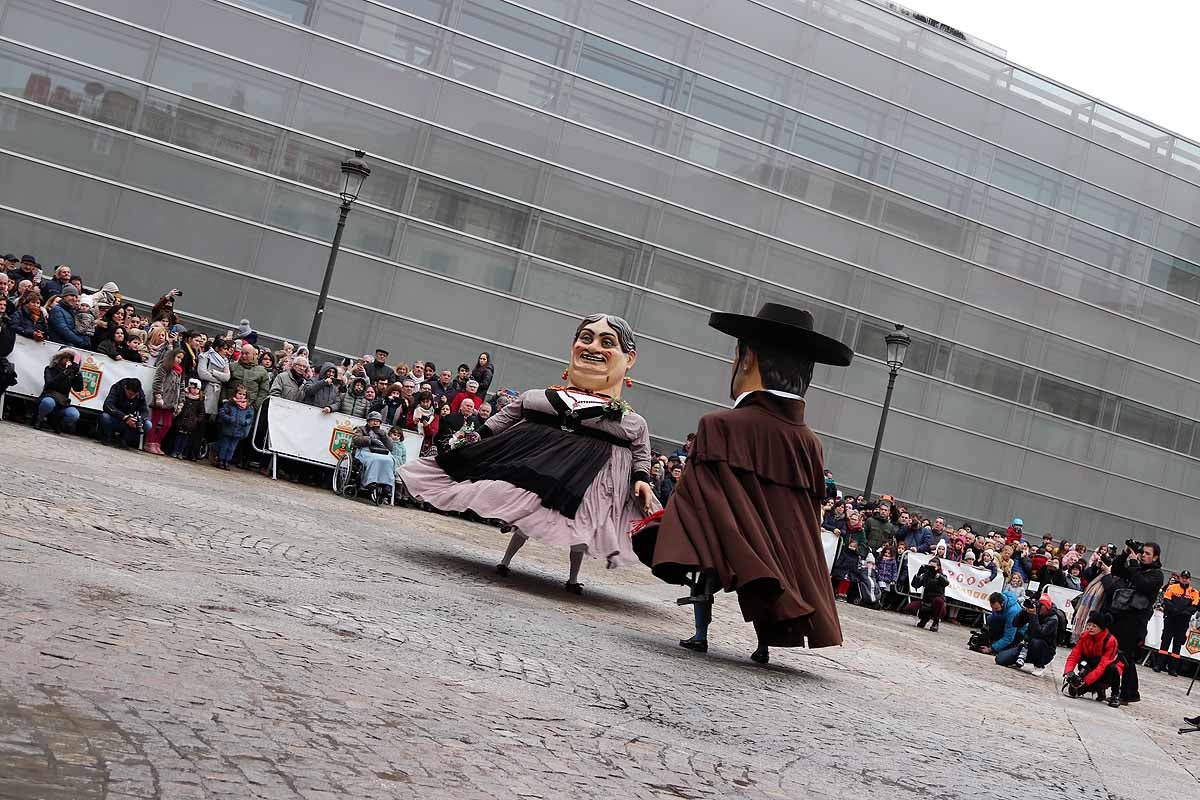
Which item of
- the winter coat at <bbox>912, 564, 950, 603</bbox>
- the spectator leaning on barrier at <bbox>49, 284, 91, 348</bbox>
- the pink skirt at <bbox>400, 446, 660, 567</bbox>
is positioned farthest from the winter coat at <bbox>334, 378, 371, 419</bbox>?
the winter coat at <bbox>912, 564, 950, 603</bbox>

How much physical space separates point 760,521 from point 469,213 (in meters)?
20.7

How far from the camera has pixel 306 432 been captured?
1808 centimetres

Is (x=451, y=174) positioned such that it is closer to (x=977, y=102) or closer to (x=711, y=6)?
(x=711, y=6)

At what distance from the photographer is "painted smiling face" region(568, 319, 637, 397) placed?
11.5m

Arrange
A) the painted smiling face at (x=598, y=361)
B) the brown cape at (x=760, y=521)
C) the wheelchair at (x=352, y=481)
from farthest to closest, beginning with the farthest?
the wheelchair at (x=352, y=481)
the painted smiling face at (x=598, y=361)
the brown cape at (x=760, y=521)

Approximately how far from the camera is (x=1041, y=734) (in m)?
9.27

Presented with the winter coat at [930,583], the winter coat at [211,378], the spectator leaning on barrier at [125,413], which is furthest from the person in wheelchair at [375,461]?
the winter coat at [930,583]

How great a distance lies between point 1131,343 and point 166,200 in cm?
2563

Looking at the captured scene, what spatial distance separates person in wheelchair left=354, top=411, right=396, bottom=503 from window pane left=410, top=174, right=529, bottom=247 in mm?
11193

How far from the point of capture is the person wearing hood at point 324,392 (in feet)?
60.1

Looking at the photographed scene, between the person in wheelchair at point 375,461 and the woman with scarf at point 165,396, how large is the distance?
235 cm

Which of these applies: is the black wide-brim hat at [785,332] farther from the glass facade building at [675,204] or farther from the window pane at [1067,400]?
the window pane at [1067,400]

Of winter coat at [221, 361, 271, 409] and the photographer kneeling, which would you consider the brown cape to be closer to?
the photographer kneeling

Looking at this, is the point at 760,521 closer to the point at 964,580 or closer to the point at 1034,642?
the point at 1034,642
